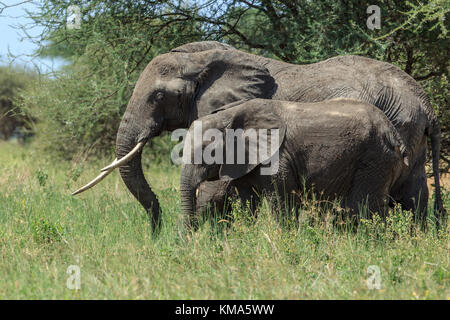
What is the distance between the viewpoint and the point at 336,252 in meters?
5.09

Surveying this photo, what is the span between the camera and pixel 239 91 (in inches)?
251

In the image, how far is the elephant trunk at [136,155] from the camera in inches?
252

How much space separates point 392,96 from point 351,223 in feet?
4.16

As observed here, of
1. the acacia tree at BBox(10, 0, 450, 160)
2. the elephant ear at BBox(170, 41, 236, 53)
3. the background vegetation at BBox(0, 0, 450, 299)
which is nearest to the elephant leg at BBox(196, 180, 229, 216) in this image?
the background vegetation at BBox(0, 0, 450, 299)

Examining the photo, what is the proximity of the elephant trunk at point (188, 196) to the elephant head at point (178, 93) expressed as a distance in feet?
2.34

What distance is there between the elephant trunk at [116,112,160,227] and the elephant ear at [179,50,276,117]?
563 millimetres

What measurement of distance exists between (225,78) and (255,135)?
0.94 m

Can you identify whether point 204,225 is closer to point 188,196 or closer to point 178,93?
point 188,196

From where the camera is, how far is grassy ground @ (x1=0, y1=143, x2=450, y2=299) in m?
4.38

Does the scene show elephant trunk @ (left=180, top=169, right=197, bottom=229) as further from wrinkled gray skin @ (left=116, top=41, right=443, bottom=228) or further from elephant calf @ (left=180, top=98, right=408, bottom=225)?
wrinkled gray skin @ (left=116, top=41, right=443, bottom=228)

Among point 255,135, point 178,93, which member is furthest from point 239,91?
point 255,135
